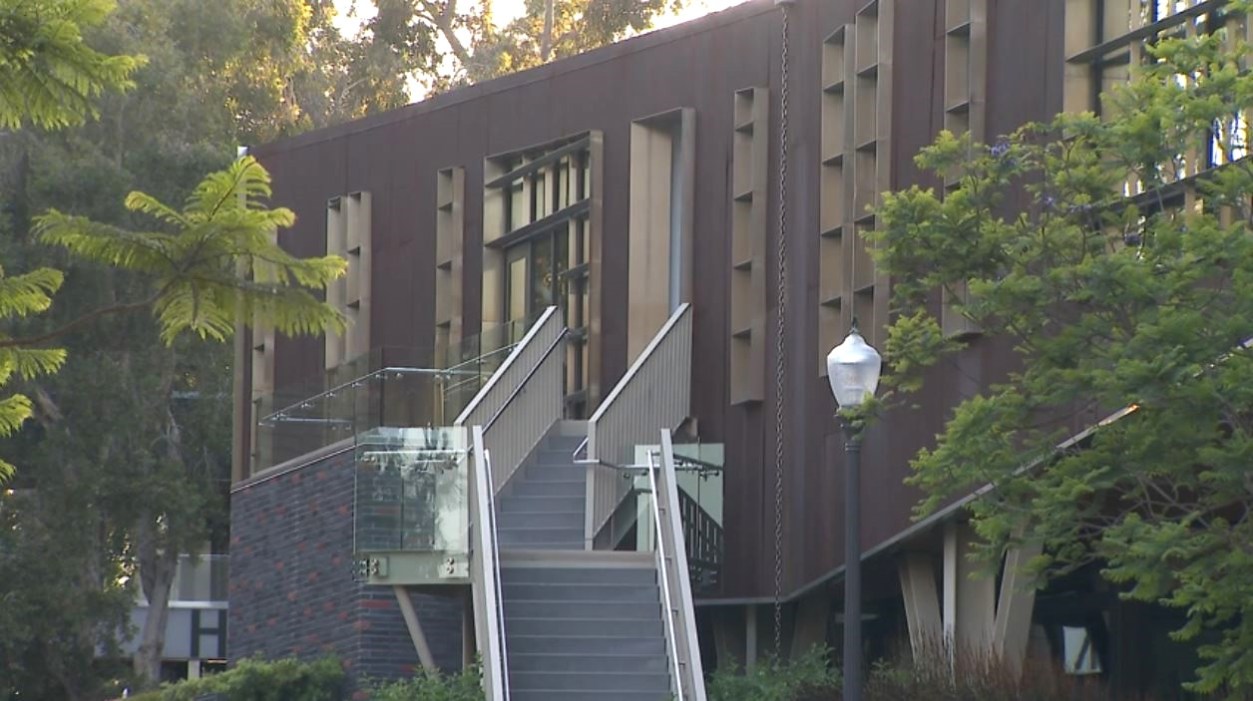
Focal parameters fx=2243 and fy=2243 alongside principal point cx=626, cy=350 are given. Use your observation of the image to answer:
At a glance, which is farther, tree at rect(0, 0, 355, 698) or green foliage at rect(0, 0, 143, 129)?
tree at rect(0, 0, 355, 698)

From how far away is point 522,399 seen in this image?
26469mm

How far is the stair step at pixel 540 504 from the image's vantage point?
84.8ft

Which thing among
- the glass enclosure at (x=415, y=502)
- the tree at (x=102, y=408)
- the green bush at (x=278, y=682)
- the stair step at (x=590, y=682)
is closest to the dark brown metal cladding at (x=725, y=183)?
the stair step at (x=590, y=682)

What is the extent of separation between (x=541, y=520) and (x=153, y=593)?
85.3 ft

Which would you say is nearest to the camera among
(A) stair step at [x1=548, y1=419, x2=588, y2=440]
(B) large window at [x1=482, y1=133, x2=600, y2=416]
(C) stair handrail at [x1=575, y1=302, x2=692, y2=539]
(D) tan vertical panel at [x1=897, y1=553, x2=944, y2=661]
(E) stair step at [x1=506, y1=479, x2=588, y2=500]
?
(D) tan vertical panel at [x1=897, y1=553, x2=944, y2=661]

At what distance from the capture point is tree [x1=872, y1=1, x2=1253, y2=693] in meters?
12.6

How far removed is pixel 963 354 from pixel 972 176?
4.58 metres

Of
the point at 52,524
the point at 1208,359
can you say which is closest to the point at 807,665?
the point at 1208,359

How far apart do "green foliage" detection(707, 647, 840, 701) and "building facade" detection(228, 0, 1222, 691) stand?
80cm

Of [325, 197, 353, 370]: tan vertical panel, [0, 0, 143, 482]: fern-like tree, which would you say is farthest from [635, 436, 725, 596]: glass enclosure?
[0, 0, 143, 482]: fern-like tree

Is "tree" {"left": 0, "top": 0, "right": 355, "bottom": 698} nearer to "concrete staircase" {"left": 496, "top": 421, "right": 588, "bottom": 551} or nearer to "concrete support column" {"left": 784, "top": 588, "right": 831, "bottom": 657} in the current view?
"concrete staircase" {"left": 496, "top": 421, "right": 588, "bottom": 551}

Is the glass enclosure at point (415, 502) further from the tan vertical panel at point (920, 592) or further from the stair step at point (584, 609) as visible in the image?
the tan vertical panel at point (920, 592)

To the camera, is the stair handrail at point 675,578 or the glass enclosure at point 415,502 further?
the glass enclosure at point 415,502

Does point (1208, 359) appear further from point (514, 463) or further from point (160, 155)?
point (160, 155)
